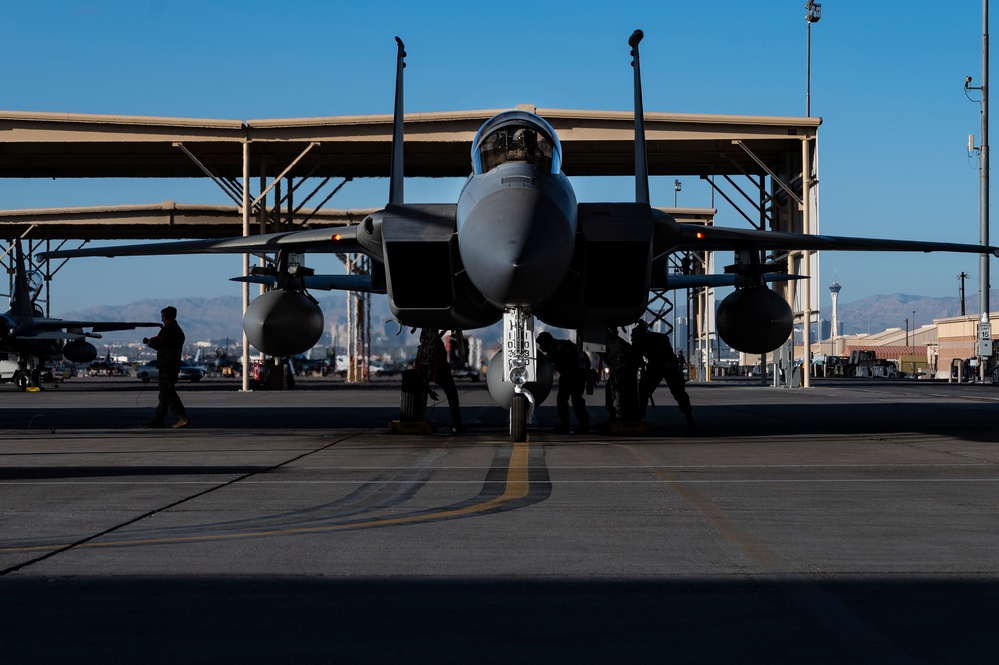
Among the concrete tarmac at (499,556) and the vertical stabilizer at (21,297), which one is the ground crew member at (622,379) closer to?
the concrete tarmac at (499,556)

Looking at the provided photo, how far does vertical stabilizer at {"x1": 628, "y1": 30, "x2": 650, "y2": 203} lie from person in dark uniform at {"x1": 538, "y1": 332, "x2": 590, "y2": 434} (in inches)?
94.7

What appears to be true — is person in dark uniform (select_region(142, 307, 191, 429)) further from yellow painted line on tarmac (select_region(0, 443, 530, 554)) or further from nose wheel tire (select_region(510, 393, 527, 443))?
yellow painted line on tarmac (select_region(0, 443, 530, 554))

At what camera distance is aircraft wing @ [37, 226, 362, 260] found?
1505 centimetres

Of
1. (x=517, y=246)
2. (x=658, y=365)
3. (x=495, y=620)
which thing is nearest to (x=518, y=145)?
(x=517, y=246)

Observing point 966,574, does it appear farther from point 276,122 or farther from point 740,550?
point 276,122

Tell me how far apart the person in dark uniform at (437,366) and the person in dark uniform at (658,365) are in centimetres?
268

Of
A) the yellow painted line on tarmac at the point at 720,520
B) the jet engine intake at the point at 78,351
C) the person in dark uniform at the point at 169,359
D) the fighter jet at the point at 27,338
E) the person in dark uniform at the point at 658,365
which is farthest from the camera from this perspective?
the jet engine intake at the point at 78,351

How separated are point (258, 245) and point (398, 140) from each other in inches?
103

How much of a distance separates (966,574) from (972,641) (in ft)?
4.25

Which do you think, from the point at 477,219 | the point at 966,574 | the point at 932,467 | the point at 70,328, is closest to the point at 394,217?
the point at 477,219

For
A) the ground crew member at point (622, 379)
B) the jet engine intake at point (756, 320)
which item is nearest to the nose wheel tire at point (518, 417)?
the ground crew member at point (622, 379)

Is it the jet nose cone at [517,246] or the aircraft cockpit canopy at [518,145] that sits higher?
the aircraft cockpit canopy at [518,145]

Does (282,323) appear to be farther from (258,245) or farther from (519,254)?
(519,254)

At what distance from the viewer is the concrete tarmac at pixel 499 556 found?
3.83 metres
